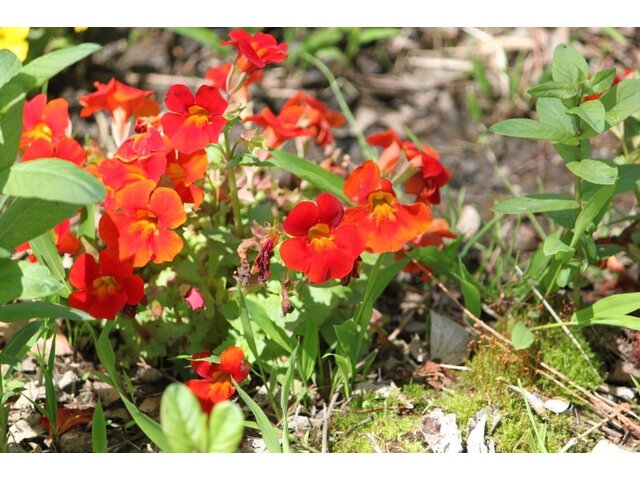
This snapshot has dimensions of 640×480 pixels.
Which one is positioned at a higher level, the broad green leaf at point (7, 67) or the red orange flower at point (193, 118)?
the broad green leaf at point (7, 67)

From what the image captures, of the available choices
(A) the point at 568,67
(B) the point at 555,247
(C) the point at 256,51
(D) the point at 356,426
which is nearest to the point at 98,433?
(D) the point at 356,426

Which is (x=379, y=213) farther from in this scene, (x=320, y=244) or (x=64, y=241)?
(x=64, y=241)

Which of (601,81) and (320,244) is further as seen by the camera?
(601,81)

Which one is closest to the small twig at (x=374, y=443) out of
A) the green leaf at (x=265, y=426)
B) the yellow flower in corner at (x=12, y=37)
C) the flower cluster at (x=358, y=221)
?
the green leaf at (x=265, y=426)

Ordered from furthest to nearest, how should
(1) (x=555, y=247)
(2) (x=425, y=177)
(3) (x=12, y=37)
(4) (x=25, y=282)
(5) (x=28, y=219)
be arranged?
1. (3) (x=12, y=37)
2. (2) (x=425, y=177)
3. (1) (x=555, y=247)
4. (5) (x=28, y=219)
5. (4) (x=25, y=282)

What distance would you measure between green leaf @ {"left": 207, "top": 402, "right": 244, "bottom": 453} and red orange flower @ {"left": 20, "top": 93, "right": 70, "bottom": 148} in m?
1.32

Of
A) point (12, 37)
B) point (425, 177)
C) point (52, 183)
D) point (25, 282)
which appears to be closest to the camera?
point (52, 183)

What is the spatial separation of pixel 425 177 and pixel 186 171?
70 centimetres

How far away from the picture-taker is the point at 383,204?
233cm

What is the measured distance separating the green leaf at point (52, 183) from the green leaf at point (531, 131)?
1.12 meters

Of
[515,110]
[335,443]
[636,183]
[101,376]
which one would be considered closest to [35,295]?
[101,376]

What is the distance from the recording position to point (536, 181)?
3602mm

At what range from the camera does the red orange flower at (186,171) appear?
2.31 m

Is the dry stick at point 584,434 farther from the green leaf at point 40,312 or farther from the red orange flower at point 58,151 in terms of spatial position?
the red orange flower at point 58,151
